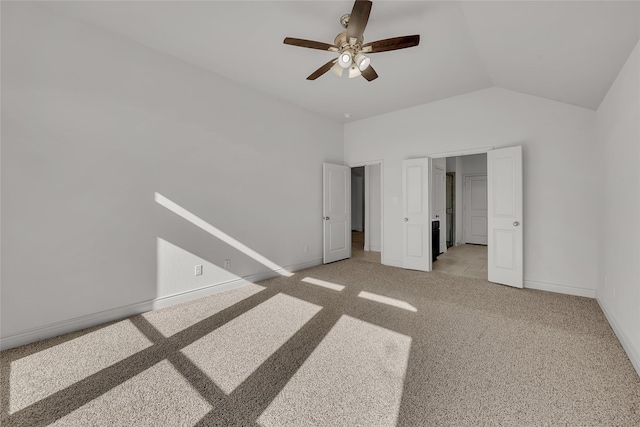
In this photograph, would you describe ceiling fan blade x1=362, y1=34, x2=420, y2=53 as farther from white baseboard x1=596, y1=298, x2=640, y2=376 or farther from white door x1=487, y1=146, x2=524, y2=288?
white baseboard x1=596, y1=298, x2=640, y2=376

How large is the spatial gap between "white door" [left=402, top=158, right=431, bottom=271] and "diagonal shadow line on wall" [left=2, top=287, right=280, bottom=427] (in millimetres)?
3347

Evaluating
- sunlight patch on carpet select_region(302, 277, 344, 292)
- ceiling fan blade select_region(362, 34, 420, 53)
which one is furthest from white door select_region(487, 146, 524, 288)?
ceiling fan blade select_region(362, 34, 420, 53)

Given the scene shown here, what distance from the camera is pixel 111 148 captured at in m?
2.73

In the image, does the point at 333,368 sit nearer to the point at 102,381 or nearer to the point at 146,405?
the point at 146,405

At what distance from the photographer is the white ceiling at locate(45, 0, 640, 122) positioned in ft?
6.75

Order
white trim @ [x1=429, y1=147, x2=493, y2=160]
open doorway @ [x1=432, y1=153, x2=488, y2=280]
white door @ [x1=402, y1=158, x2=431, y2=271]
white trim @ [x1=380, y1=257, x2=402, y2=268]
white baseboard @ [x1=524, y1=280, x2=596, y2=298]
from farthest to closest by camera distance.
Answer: open doorway @ [x1=432, y1=153, x2=488, y2=280] → white trim @ [x1=380, y1=257, x2=402, y2=268] → white door @ [x1=402, y1=158, x2=431, y2=271] → white trim @ [x1=429, y1=147, x2=493, y2=160] → white baseboard @ [x1=524, y1=280, x2=596, y2=298]

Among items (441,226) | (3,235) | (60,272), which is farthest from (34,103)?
(441,226)

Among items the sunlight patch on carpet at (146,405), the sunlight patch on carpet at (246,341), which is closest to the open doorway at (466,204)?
the sunlight patch on carpet at (246,341)

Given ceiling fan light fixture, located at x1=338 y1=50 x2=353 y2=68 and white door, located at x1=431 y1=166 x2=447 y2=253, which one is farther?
white door, located at x1=431 y1=166 x2=447 y2=253

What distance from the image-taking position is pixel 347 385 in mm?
1767

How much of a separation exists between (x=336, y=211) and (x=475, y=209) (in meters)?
4.71

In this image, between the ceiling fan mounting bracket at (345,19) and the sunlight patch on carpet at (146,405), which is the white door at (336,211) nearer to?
the ceiling fan mounting bracket at (345,19)

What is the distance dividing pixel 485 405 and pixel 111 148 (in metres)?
3.82

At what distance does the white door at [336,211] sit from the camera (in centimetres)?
521
